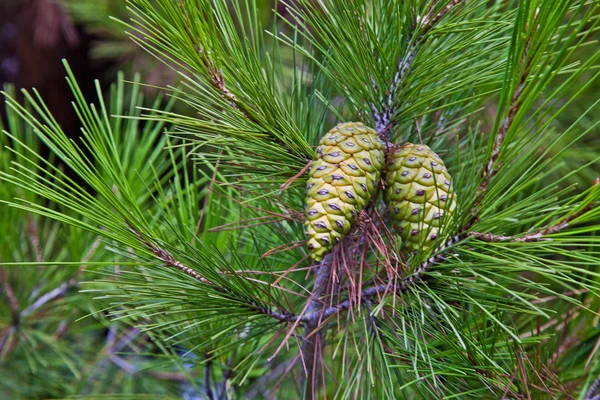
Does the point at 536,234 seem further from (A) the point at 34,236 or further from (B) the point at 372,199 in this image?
(A) the point at 34,236

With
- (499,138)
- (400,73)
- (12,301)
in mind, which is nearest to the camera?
(499,138)

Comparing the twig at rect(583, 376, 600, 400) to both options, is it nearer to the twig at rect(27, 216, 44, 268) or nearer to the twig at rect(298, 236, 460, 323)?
the twig at rect(298, 236, 460, 323)

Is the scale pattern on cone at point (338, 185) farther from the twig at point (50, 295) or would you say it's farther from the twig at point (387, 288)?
the twig at point (50, 295)

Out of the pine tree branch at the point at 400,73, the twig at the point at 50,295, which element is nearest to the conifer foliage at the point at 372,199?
the pine tree branch at the point at 400,73

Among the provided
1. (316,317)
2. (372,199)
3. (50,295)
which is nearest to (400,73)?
(372,199)

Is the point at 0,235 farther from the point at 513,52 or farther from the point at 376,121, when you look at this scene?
the point at 513,52

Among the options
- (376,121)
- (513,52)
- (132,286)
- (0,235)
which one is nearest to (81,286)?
(0,235)

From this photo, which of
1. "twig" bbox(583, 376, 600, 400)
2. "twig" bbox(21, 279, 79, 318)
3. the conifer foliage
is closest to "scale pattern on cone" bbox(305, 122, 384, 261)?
the conifer foliage
